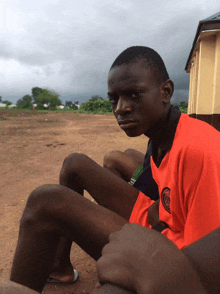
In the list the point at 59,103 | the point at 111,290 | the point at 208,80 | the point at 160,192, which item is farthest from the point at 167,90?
the point at 59,103

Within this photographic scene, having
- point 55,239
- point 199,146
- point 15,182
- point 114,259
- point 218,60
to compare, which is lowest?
point 15,182

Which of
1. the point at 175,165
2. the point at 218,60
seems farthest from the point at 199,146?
the point at 218,60

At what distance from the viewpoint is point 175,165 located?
92 cm

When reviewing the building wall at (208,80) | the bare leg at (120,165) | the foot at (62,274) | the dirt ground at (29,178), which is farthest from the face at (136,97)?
the building wall at (208,80)

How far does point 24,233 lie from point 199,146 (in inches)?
33.6

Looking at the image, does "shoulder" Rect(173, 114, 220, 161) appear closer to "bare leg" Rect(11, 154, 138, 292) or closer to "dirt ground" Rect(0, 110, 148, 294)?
"bare leg" Rect(11, 154, 138, 292)

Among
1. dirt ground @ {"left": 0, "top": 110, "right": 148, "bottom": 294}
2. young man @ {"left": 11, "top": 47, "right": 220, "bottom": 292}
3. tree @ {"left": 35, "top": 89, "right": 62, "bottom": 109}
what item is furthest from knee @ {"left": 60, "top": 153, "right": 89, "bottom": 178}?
tree @ {"left": 35, "top": 89, "right": 62, "bottom": 109}

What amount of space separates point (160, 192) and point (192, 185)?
245mm

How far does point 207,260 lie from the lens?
0.49 m

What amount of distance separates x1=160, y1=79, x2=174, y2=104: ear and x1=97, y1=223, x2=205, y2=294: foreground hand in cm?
82

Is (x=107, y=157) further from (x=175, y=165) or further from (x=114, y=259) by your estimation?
(x=114, y=259)

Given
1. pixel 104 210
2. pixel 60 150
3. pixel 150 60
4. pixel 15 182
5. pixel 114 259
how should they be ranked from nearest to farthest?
pixel 114 259 → pixel 104 210 → pixel 150 60 → pixel 15 182 → pixel 60 150

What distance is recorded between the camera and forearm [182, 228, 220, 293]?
0.47 m

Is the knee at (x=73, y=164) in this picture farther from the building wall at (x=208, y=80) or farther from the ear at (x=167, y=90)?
the building wall at (x=208, y=80)
